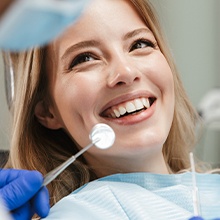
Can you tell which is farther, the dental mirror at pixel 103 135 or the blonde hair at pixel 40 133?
the blonde hair at pixel 40 133

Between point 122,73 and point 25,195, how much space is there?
35cm

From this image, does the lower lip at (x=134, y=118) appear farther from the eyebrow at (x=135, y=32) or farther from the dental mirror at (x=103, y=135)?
the eyebrow at (x=135, y=32)

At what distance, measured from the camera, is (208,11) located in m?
2.68

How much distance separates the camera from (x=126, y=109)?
1.14 meters

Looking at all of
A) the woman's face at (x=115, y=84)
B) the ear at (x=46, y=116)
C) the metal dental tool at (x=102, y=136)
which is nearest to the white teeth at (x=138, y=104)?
the woman's face at (x=115, y=84)

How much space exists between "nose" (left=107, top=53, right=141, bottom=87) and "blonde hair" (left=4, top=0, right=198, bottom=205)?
22 centimetres

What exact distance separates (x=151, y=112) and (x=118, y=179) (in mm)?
199

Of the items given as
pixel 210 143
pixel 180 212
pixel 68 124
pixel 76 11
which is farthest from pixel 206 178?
pixel 210 143

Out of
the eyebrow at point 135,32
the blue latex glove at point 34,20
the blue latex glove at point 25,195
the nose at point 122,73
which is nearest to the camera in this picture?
the blue latex glove at point 34,20

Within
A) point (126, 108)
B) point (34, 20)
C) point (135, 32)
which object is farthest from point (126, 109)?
point (34, 20)

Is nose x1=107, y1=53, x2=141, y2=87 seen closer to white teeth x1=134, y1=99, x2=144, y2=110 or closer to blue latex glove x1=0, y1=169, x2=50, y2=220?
white teeth x1=134, y1=99, x2=144, y2=110

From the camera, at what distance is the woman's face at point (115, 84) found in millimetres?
1128

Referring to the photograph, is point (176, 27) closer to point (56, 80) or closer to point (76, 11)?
point (56, 80)

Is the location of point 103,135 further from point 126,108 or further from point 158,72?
point 158,72
